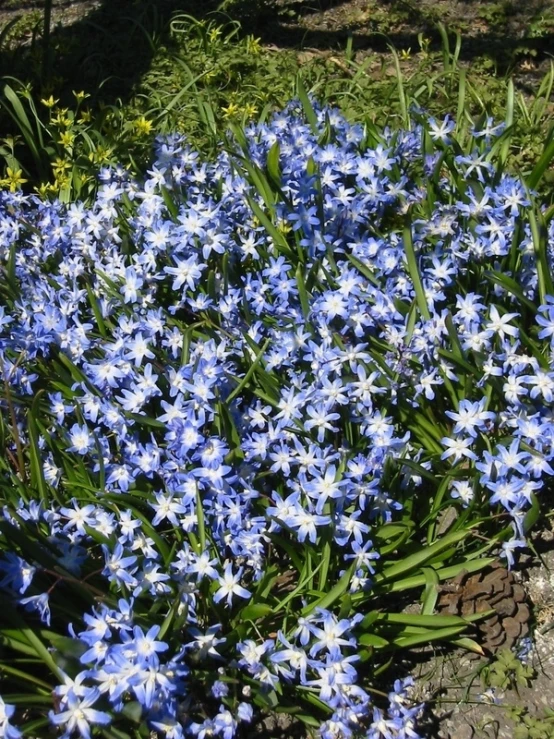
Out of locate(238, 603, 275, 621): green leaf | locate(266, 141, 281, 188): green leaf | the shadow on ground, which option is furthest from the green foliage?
the shadow on ground

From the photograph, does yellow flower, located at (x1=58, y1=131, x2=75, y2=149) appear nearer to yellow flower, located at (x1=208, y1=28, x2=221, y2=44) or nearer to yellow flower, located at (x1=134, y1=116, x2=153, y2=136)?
yellow flower, located at (x1=134, y1=116, x2=153, y2=136)

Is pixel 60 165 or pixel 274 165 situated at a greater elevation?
pixel 274 165

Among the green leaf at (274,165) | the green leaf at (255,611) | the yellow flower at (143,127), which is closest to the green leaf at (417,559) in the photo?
the green leaf at (255,611)

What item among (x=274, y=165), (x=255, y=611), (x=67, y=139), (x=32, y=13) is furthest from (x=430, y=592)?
(x=32, y=13)

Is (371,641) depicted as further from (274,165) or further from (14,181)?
A: (14,181)

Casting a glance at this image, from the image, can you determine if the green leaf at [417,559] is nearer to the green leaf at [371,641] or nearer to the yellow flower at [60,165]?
the green leaf at [371,641]

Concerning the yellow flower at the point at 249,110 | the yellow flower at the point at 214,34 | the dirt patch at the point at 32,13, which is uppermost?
the dirt patch at the point at 32,13

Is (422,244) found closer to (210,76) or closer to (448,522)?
(448,522)

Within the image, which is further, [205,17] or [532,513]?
[205,17]
